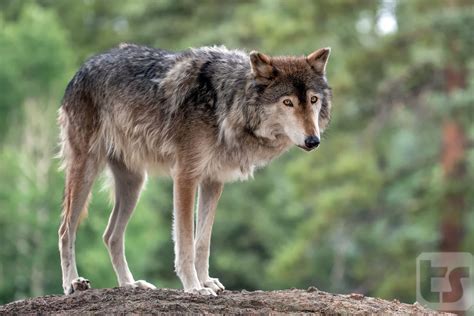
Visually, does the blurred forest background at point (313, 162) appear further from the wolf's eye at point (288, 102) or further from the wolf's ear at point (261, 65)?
the wolf's eye at point (288, 102)

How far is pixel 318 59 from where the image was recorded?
8.91 m

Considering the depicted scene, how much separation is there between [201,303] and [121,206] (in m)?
2.24

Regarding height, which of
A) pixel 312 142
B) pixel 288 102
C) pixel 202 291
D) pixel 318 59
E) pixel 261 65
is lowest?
pixel 202 291

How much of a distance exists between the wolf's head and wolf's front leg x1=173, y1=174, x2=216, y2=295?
0.73 metres

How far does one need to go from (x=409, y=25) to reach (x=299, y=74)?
1656 centimetres

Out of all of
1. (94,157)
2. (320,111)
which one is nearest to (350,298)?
(320,111)

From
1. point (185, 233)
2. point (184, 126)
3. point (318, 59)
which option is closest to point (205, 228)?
point (185, 233)

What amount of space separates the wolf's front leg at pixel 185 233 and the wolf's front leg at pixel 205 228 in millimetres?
239

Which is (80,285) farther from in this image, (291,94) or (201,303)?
(291,94)

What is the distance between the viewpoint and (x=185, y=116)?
9086mm

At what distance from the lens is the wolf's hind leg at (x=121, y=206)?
9.64 metres

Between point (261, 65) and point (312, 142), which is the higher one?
point (261, 65)

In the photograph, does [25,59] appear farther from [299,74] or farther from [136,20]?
[299,74]

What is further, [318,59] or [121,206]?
[121,206]
